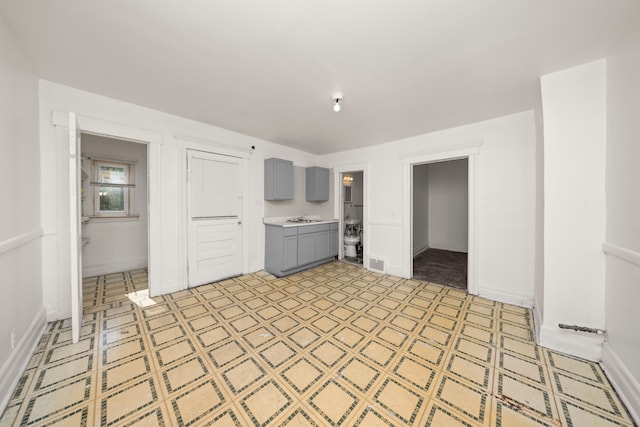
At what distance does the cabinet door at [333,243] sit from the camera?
4680 mm

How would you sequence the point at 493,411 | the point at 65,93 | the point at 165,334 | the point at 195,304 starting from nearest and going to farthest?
the point at 493,411 → the point at 165,334 → the point at 65,93 → the point at 195,304

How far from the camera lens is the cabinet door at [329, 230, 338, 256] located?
15.4ft

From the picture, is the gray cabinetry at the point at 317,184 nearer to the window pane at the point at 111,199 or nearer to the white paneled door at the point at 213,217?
the white paneled door at the point at 213,217

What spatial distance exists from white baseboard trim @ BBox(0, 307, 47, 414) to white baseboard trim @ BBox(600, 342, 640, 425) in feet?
12.1

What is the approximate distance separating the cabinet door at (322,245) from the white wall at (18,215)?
3.45 metres

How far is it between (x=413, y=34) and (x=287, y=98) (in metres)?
1.38

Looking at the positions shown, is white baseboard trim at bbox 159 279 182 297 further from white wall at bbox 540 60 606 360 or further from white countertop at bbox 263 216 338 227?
white wall at bbox 540 60 606 360

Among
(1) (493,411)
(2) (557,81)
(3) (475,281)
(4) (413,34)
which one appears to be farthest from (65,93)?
(3) (475,281)

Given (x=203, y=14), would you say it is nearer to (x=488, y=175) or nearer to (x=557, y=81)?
(x=557, y=81)

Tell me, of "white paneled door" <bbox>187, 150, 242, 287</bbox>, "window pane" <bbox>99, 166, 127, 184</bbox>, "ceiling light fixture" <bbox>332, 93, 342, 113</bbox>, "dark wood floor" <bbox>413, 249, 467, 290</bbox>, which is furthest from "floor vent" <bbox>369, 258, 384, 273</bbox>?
"window pane" <bbox>99, 166, 127, 184</bbox>

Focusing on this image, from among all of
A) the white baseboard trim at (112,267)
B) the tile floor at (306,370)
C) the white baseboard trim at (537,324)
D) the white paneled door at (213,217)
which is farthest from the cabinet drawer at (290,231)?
the white baseboard trim at (537,324)

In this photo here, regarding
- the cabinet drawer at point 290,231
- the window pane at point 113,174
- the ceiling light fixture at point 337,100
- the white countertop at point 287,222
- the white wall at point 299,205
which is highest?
the ceiling light fixture at point 337,100

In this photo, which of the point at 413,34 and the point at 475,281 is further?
the point at 475,281

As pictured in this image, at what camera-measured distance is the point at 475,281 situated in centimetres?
307
